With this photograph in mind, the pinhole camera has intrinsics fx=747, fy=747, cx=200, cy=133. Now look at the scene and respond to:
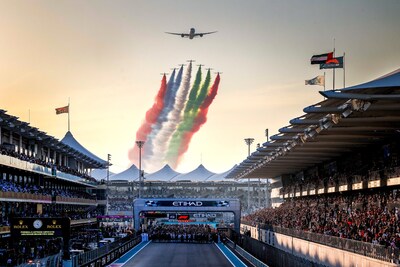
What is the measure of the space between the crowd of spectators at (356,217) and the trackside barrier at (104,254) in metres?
14.4

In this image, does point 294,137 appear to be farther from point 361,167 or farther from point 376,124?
point 376,124

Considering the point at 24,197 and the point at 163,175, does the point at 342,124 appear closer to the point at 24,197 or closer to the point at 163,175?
the point at 24,197

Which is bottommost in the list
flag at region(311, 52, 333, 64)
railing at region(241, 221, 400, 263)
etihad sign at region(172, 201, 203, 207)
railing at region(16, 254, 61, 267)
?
railing at region(16, 254, 61, 267)

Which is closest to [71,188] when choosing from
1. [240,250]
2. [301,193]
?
[301,193]

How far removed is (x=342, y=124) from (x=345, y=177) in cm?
1802

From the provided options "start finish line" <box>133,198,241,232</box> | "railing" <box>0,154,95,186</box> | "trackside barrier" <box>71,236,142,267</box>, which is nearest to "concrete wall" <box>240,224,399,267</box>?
"trackside barrier" <box>71,236,142,267</box>

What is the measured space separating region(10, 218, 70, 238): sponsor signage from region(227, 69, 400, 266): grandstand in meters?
10.7

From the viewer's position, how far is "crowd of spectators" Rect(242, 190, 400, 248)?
37.5m

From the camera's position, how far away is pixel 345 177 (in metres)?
60.9

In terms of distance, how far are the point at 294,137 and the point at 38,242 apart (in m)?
23.4

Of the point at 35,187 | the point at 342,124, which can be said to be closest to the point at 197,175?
the point at 35,187

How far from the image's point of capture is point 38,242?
2451 inches

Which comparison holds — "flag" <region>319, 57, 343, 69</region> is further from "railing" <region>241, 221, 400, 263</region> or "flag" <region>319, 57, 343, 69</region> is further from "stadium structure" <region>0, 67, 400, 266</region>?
"railing" <region>241, 221, 400, 263</region>

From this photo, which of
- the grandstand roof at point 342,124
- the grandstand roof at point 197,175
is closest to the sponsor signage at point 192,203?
the grandstand roof at point 342,124
